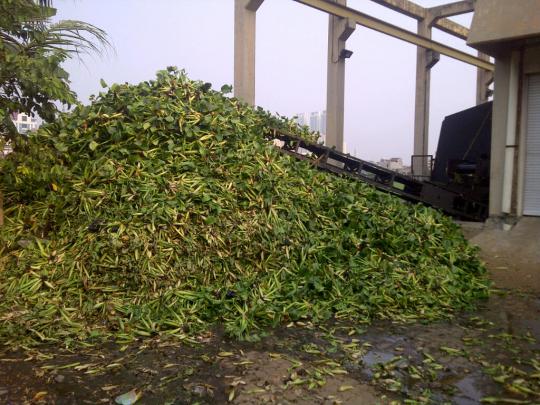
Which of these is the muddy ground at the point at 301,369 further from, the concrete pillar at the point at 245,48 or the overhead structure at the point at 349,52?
the overhead structure at the point at 349,52

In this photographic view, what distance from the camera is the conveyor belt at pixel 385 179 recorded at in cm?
725

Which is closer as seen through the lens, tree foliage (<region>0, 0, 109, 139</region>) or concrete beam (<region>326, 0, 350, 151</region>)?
tree foliage (<region>0, 0, 109, 139</region>)

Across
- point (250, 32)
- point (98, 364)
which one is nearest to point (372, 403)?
point (98, 364)

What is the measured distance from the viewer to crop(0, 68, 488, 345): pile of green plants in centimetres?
392

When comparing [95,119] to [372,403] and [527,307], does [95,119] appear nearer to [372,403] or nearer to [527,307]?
[372,403]

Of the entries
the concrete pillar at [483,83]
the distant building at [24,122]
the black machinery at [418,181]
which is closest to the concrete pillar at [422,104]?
the concrete pillar at [483,83]

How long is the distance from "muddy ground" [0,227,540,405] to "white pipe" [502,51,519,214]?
3.90 m

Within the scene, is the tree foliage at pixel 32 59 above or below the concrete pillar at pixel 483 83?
below

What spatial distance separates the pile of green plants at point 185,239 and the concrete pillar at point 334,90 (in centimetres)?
977

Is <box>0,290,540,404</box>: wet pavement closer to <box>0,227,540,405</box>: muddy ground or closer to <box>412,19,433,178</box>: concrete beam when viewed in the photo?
<box>0,227,540,405</box>: muddy ground

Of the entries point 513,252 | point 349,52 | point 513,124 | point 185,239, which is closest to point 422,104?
point 349,52

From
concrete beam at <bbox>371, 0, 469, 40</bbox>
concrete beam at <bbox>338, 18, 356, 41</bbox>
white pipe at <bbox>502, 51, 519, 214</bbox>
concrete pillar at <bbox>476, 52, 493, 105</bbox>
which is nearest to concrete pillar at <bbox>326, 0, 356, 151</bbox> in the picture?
concrete beam at <bbox>338, 18, 356, 41</bbox>

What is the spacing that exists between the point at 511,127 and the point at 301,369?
597cm

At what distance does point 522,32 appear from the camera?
643 centimetres
